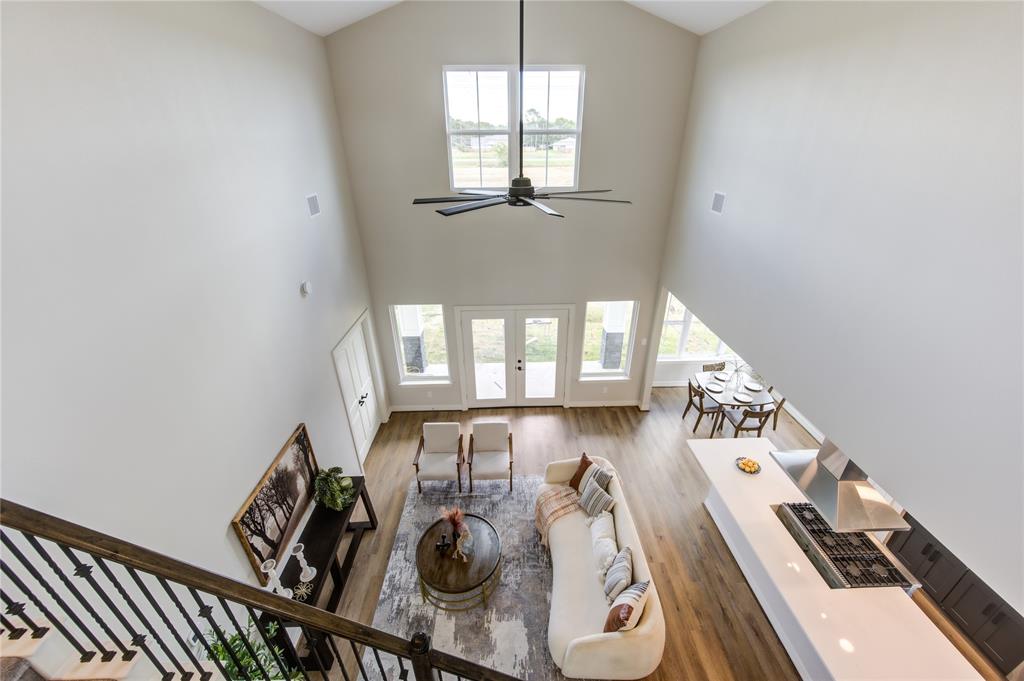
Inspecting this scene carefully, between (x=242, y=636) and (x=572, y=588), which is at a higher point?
(x=242, y=636)

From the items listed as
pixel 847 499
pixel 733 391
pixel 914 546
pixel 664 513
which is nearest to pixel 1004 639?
pixel 914 546

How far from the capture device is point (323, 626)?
4.68 ft

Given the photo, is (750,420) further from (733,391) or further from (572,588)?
(572,588)

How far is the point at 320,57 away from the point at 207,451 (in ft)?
14.3

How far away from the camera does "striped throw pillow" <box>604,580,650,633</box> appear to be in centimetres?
324

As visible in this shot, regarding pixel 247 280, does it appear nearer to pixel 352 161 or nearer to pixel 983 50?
pixel 352 161

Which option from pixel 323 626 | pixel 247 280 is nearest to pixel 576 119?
pixel 247 280

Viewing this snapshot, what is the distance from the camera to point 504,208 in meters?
5.77

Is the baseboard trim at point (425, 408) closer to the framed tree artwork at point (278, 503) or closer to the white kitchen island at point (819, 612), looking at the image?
the framed tree artwork at point (278, 503)

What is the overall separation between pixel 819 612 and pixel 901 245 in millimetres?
3011

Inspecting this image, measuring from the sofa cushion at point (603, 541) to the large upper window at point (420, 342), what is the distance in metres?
3.63

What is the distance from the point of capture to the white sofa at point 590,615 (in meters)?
3.28

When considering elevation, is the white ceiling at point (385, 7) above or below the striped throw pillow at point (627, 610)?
above

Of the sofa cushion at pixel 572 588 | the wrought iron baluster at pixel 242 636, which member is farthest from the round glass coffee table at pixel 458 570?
the wrought iron baluster at pixel 242 636
